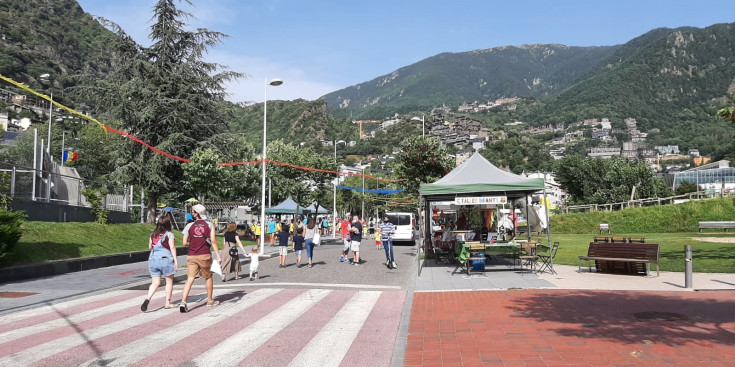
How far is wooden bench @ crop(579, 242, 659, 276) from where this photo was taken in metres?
12.8

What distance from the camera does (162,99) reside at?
28266mm

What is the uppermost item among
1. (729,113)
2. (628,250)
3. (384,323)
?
(729,113)

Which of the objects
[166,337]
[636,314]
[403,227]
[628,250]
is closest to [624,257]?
[628,250]

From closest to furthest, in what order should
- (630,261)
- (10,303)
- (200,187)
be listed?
(10,303) < (630,261) < (200,187)

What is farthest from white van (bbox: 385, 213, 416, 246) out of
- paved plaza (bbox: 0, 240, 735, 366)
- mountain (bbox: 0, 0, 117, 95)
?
mountain (bbox: 0, 0, 117, 95)

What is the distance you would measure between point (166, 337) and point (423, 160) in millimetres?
19057

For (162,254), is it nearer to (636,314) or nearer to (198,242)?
(198,242)

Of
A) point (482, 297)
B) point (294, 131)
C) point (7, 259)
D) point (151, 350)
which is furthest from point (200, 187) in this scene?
point (294, 131)

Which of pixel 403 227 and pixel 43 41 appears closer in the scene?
pixel 403 227

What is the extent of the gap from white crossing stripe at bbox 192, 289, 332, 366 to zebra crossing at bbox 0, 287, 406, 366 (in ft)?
0.04

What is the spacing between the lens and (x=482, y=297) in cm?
1046

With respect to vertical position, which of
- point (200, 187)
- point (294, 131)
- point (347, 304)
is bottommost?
point (347, 304)

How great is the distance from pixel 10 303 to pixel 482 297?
28.8 ft

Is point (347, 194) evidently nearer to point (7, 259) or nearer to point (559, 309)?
point (7, 259)
